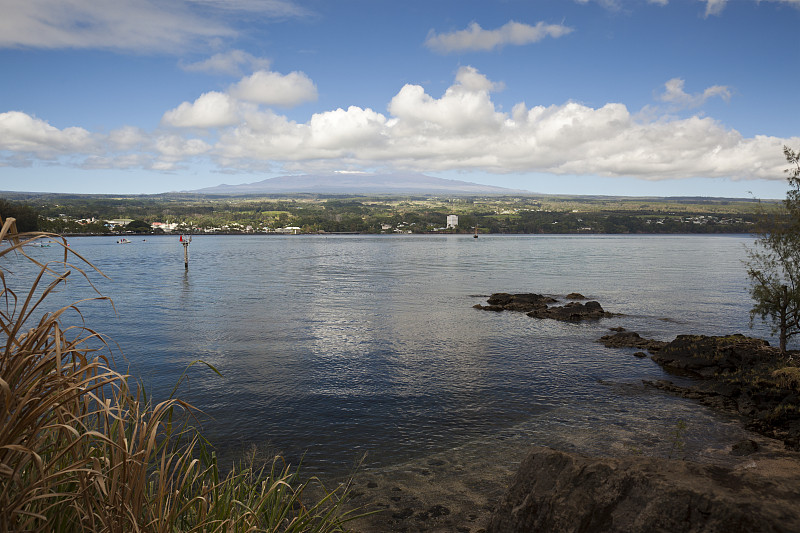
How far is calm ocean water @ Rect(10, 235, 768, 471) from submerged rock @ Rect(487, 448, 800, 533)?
8175 millimetres

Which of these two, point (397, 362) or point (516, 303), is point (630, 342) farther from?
point (516, 303)

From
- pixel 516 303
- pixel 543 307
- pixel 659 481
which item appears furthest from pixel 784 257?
pixel 659 481

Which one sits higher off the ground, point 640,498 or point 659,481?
point 659,481

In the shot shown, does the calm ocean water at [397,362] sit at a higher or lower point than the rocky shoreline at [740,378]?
lower

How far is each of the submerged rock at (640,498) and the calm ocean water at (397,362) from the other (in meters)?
8.17

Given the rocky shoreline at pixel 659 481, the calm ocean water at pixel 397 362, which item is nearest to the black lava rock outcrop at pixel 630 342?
the calm ocean water at pixel 397 362

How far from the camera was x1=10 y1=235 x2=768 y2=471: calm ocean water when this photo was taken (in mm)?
15648

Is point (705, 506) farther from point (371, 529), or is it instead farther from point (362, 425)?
point (362, 425)

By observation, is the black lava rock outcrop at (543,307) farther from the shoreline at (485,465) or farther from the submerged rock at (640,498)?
the submerged rock at (640,498)

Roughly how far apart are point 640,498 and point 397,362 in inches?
794

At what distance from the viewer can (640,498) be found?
5.02 meters

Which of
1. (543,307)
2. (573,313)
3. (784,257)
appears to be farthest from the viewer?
(543,307)

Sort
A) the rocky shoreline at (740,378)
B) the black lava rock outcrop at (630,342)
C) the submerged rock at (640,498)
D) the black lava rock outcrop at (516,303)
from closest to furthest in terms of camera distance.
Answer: the submerged rock at (640,498), the rocky shoreline at (740,378), the black lava rock outcrop at (630,342), the black lava rock outcrop at (516,303)

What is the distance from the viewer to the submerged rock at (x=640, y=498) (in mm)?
4293
